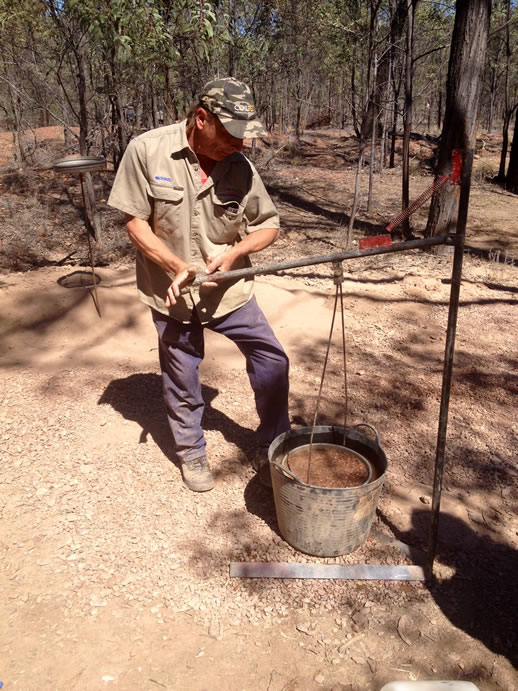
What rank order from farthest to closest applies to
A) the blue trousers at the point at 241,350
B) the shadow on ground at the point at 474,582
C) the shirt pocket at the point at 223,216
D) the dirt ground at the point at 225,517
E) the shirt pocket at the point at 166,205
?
the blue trousers at the point at 241,350, the shirt pocket at the point at 223,216, the shirt pocket at the point at 166,205, the shadow on ground at the point at 474,582, the dirt ground at the point at 225,517

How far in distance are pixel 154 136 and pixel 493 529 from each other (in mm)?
2364

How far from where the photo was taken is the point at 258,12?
13.1 m

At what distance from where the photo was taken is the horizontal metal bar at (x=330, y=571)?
2.30m

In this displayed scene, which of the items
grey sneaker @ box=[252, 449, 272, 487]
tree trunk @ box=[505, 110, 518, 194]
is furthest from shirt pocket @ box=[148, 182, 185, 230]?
tree trunk @ box=[505, 110, 518, 194]

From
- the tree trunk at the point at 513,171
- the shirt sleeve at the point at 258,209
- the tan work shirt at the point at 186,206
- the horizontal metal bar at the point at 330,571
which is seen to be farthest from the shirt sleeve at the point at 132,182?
the tree trunk at the point at 513,171

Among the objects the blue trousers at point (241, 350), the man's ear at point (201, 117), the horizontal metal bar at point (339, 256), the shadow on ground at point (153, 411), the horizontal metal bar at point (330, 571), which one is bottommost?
the horizontal metal bar at point (330, 571)

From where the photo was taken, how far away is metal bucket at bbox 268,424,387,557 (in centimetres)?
221

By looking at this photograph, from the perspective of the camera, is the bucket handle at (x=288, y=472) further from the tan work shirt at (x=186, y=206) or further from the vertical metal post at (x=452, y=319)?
the tan work shirt at (x=186, y=206)

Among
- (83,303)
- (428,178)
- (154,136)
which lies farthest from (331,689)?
(428,178)

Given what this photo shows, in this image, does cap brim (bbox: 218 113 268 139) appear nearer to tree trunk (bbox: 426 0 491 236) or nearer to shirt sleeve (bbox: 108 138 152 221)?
shirt sleeve (bbox: 108 138 152 221)

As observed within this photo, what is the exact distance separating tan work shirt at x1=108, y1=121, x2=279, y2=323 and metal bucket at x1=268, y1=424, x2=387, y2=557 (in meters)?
0.75

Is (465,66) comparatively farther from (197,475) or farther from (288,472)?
(288,472)

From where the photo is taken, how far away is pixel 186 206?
7.81ft

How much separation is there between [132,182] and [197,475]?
1443 mm
